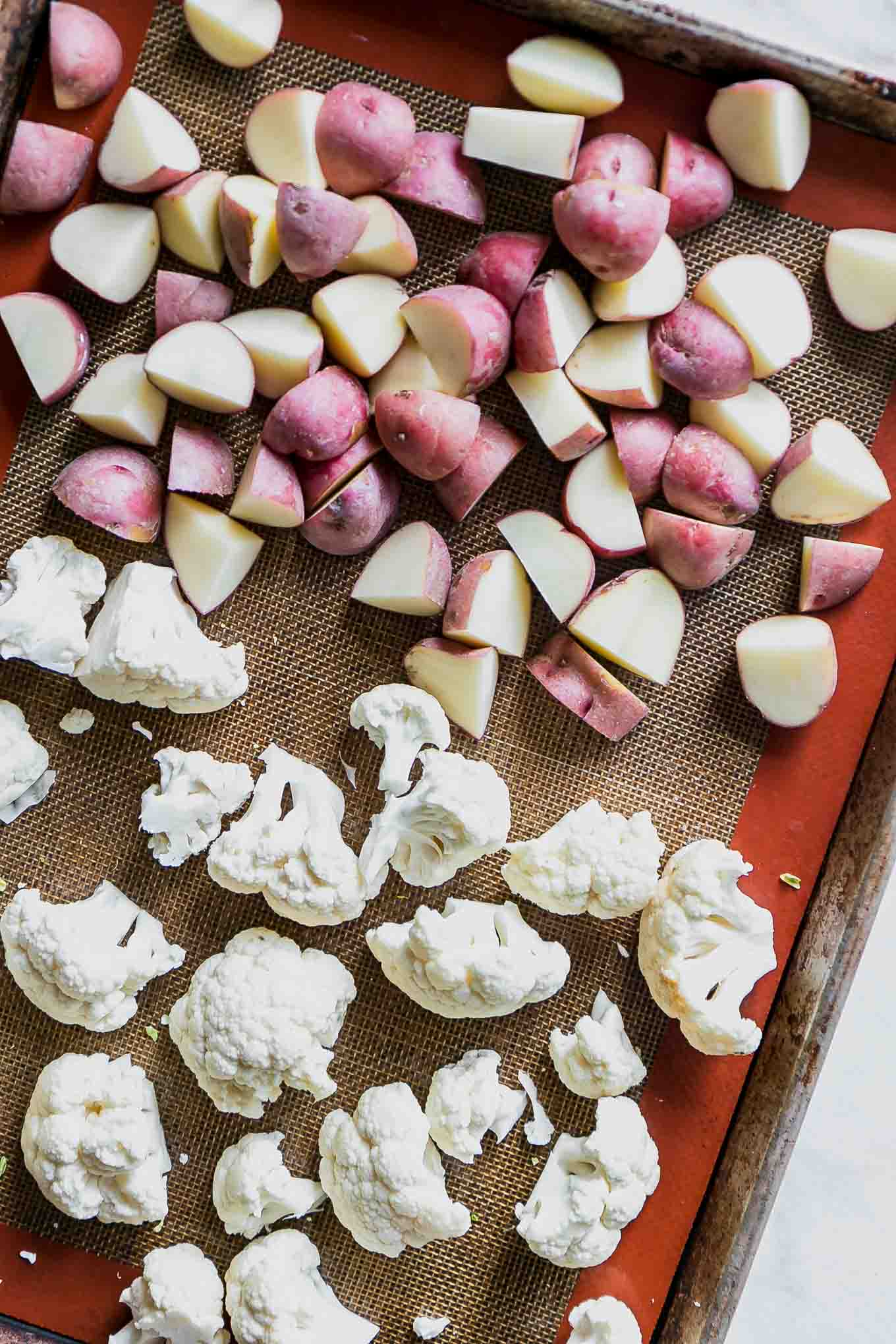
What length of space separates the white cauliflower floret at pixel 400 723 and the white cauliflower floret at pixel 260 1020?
220mm

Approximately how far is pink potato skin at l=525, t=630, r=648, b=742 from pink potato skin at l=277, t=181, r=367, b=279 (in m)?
0.46

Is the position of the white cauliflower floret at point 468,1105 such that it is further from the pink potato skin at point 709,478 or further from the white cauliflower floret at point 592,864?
the pink potato skin at point 709,478

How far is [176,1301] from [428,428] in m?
0.96

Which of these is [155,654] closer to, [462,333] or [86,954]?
[86,954]

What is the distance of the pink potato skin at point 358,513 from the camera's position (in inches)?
45.0

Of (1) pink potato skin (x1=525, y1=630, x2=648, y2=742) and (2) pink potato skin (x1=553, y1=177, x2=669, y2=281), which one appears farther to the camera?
(1) pink potato skin (x1=525, y1=630, x2=648, y2=742)

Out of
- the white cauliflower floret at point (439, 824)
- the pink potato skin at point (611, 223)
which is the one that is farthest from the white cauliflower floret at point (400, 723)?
the pink potato skin at point (611, 223)

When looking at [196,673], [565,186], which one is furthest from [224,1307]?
[565,186]

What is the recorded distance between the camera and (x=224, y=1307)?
48.6 inches

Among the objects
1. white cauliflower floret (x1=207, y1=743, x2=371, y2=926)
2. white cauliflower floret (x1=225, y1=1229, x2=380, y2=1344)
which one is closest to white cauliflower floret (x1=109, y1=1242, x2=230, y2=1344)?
white cauliflower floret (x1=225, y1=1229, x2=380, y2=1344)

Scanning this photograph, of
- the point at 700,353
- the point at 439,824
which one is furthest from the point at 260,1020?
the point at 700,353

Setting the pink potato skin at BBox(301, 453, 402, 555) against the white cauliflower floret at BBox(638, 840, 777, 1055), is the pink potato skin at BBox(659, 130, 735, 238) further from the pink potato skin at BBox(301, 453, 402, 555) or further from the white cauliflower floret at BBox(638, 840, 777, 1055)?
the white cauliflower floret at BBox(638, 840, 777, 1055)

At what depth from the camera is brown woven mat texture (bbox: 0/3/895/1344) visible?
3.89 ft

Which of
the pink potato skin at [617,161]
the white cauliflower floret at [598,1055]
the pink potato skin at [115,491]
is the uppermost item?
the pink potato skin at [617,161]
